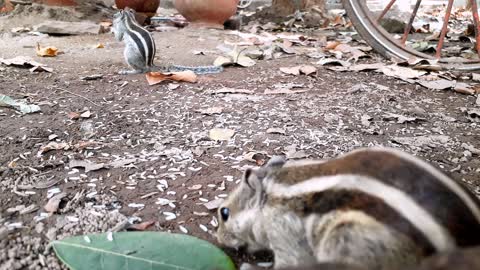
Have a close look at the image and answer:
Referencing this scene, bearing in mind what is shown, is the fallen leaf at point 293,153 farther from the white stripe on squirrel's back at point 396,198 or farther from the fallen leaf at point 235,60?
the fallen leaf at point 235,60

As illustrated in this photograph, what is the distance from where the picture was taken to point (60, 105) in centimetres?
332

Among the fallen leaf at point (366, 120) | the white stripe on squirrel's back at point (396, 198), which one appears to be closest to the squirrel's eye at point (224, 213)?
the white stripe on squirrel's back at point (396, 198)

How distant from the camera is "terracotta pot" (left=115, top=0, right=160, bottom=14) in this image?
7.22 meters

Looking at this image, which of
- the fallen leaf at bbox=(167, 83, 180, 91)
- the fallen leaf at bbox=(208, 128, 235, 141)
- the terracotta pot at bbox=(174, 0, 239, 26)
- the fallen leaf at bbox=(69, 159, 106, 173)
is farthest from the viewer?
the terracotta pot at bbox=(174, 0, 239, 26)

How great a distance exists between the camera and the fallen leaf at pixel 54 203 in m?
2.01

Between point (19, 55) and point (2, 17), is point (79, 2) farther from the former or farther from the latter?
point (19, 55)

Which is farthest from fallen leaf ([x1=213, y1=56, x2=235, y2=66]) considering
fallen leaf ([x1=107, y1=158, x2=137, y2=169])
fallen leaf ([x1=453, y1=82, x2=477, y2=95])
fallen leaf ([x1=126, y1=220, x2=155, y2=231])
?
fallen leaf ([x1=126, y1=220, x2=155, y2=231])

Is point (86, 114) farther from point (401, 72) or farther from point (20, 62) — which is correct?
point (401, 72)

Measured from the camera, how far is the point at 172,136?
9.30ft

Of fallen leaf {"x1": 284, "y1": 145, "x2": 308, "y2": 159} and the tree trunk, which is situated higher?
fallen leaf {"x1": 284, "y1": 145, "x2": 308, "y2": 159}

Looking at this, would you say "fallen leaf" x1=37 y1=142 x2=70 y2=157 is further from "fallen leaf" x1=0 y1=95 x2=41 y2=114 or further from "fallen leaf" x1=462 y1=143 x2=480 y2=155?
"fallen leaf" x1=462 y1=143 x2=480 y2=155

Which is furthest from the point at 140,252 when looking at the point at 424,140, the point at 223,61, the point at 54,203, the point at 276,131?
the point at 223,61

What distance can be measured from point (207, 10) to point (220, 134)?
4.32 meters

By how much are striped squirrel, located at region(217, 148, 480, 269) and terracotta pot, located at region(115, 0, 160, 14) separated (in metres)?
6.15
